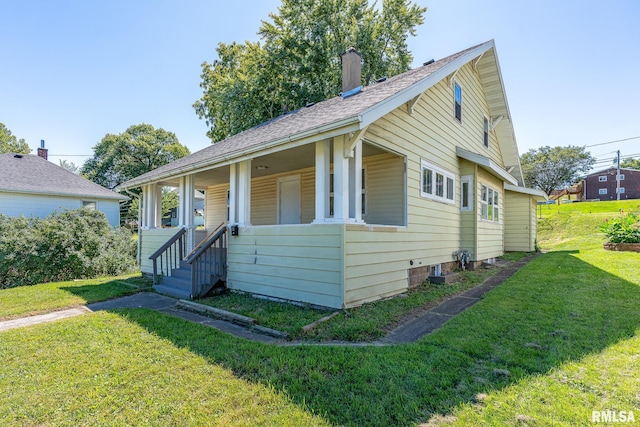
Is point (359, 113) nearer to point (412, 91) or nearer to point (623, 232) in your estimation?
point (412, 91)

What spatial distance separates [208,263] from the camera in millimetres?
6914

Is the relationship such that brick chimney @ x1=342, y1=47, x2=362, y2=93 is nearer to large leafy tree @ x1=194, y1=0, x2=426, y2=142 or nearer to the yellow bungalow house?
the yellow bungalow house

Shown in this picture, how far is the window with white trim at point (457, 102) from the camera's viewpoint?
363 inches

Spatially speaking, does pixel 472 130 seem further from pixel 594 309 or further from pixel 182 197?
pixel 182 197

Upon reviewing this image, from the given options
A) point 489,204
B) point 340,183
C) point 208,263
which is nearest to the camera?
point 340,183

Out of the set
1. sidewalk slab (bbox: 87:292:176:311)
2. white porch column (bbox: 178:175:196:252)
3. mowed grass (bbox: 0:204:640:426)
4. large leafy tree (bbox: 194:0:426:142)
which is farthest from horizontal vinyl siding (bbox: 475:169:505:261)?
large leafy tree (bbox: 194:0:426:142)

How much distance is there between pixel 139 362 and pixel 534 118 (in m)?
26.1

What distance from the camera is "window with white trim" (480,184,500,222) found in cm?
1013

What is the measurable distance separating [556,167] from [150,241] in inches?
2027

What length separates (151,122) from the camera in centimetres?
3909

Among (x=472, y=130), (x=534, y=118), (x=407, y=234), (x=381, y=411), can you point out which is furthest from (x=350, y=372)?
(x=534, y=118)

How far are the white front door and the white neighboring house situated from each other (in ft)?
37.5

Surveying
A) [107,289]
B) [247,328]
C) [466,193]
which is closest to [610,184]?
[466,193]


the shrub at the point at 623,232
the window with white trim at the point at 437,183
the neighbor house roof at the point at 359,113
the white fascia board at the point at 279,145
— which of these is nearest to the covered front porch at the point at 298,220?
the white fascia board at the point at 279,145
